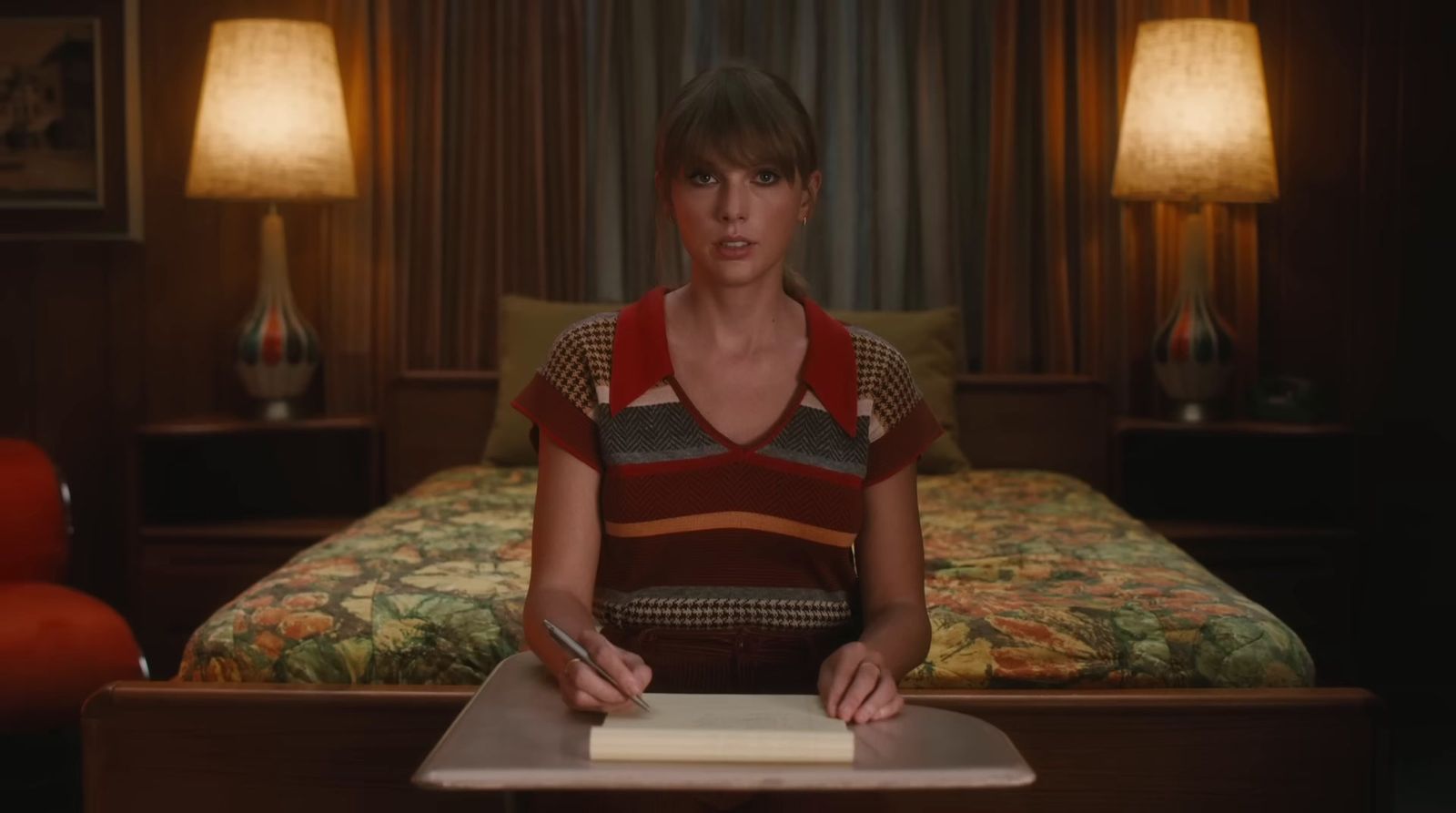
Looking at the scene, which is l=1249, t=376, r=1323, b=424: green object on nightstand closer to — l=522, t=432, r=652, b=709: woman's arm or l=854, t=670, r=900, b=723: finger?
l=522, t=432, r=652, b=709: woman's arm

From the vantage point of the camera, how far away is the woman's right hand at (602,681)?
1.16 metres

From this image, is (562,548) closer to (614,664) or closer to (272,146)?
(614,664)

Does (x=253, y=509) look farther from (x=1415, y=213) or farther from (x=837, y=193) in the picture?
(x=1415, y=213)

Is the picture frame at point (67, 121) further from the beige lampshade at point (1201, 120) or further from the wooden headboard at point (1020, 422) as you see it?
the beige lampshade at point (1201, 120)

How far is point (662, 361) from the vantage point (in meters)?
1.46

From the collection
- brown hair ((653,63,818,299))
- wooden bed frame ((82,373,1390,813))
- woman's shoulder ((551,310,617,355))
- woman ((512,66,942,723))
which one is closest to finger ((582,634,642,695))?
woman ((512,66,942,723))

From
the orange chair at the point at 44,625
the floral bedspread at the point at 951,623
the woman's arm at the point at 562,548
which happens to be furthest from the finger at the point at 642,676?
the orange chair at the point at 44,625

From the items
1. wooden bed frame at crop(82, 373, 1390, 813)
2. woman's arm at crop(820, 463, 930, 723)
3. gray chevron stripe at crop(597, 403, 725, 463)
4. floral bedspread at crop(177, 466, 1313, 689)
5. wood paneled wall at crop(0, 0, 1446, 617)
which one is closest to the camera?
woman's arm at crop(820, 463, 930, 723)

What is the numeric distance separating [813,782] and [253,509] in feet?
11.4

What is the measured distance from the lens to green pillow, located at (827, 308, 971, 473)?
3695mm

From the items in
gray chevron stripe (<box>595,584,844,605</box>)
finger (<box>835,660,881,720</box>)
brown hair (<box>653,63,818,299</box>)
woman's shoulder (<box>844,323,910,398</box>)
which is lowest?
finger (<box>835,660,881,720</box>)

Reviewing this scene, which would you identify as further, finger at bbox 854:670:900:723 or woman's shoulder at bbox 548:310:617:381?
woman's shoulder at bbox 548:310:617:381

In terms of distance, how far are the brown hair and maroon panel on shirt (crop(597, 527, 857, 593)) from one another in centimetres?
31

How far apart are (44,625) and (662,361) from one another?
1823mm
